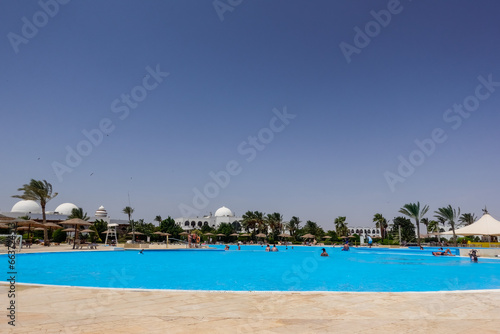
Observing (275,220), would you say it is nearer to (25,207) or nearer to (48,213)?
(48,213)

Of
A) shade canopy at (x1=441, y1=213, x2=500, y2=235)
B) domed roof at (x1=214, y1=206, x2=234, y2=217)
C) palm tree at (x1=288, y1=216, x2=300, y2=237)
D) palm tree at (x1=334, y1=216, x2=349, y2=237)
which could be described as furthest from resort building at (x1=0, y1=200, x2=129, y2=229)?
shade canopy at (x1=441, y1=213, x2=500, y2=235)

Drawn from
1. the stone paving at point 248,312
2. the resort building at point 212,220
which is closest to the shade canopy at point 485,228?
the stone paving at point 248,312

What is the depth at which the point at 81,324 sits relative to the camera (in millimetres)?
5879

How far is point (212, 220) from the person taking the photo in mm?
105062

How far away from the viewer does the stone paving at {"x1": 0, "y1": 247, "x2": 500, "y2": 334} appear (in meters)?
5.73

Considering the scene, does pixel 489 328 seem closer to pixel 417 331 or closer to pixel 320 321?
pixel 417 331

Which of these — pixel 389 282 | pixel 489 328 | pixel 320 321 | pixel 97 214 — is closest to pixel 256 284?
pixel 389 282

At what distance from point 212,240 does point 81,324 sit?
199ft

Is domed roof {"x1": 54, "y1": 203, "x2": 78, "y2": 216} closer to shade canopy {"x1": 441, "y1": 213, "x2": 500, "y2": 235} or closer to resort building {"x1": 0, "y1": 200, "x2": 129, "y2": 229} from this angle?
resort building {"x1": 0, "y1": 200, "x2": 129, "y2": 229}

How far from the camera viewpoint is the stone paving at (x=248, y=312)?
5.73m

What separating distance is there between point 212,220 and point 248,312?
99691mm

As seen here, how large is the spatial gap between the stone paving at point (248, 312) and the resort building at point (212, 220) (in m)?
93.1

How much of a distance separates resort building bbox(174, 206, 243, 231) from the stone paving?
93108 mm

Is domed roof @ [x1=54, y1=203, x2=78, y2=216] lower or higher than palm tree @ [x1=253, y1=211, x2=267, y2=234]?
higher
